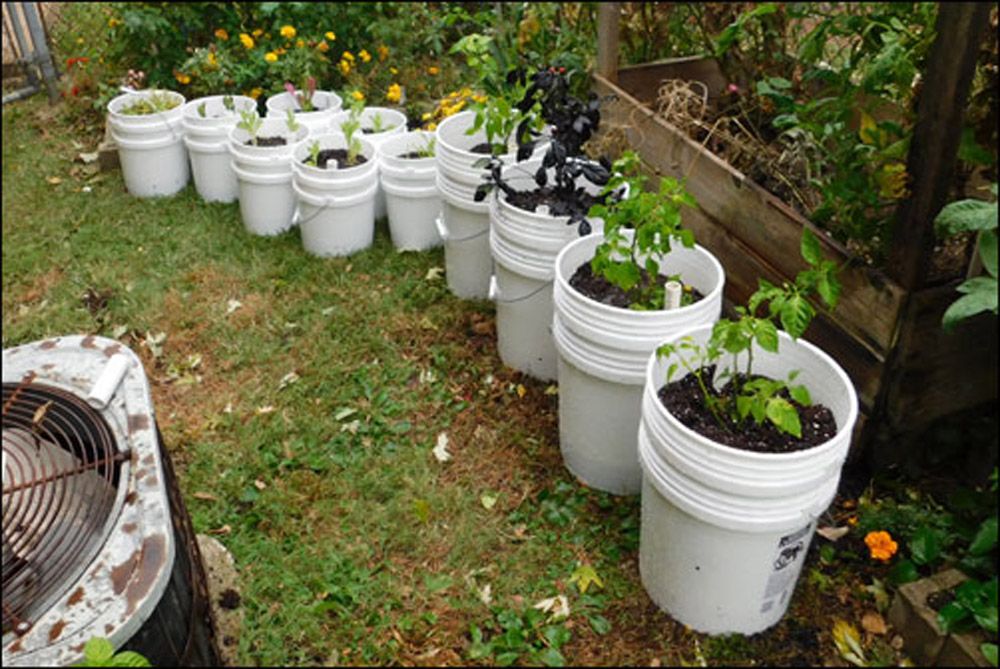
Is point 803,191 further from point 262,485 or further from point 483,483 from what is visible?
point 262,485

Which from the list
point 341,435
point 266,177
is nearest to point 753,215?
point 341,435

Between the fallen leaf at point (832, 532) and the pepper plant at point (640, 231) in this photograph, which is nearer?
the pepper plant at point (640, 231)

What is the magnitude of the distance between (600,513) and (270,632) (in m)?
1.26

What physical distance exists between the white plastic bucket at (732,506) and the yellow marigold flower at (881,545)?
34 cm

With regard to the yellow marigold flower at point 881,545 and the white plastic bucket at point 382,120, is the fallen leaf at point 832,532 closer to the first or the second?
the yellow marigold flower at point 881,545

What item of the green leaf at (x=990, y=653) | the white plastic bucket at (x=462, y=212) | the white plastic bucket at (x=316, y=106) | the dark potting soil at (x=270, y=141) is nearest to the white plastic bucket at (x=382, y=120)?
the white plastic bucket at (x=316, y=106)

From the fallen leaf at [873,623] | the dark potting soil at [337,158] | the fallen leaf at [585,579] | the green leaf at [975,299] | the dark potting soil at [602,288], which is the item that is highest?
the green leaf at [975,299]

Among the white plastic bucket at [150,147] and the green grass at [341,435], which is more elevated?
the white plastic bucket at [150,147]

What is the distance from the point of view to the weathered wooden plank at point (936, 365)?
2949 millimetres

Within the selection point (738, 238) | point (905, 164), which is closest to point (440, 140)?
point (738, 238)

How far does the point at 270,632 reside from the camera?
2979 millimetres

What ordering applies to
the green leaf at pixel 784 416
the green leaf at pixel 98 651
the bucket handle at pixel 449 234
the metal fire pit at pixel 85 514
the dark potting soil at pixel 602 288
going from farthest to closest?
1. the bucket handle at pixel 449 234
2. the dark potting soil at pixel 602 288
3. the green leaf at pixel 784 416
4. the metal fire pit at pixel 85 514
5. the green leaf at pixel 98 651

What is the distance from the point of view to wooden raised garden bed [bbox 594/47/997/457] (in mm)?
2986

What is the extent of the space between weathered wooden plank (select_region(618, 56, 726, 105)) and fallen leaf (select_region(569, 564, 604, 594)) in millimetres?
2772
